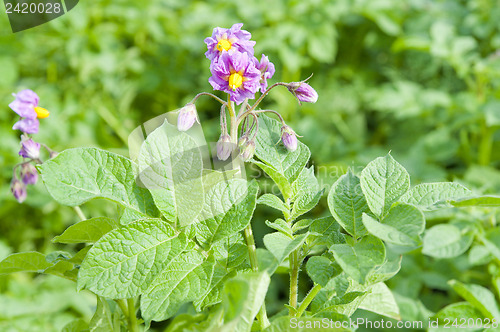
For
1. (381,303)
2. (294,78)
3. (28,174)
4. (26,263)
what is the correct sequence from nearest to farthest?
(26,263)
(381,303)
(28,174)
(294,78)

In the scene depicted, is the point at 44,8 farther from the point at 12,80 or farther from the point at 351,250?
the point at 351,250

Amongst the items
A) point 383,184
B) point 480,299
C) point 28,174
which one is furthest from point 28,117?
point 480,299

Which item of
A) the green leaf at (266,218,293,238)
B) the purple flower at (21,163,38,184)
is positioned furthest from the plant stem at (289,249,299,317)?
the purple flower at (21,163,38,184)

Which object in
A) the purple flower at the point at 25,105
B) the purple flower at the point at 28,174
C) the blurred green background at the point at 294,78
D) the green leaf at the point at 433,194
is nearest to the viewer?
the green leaf at the point at 433,194

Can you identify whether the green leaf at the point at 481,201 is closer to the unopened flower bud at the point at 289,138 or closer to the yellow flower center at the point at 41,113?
the unopened flower bud at the point at 289,138

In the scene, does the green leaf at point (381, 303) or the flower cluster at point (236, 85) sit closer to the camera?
the flower cluster at point (236, 85)

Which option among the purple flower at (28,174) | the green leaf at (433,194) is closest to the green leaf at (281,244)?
the green leaf at (433,194)

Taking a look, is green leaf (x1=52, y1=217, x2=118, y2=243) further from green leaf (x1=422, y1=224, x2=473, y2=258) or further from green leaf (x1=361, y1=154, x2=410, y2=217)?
green leaf (x1=422, y1=224, x2=473, y2=258)

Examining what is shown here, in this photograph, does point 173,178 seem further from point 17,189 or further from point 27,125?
point 17,189
